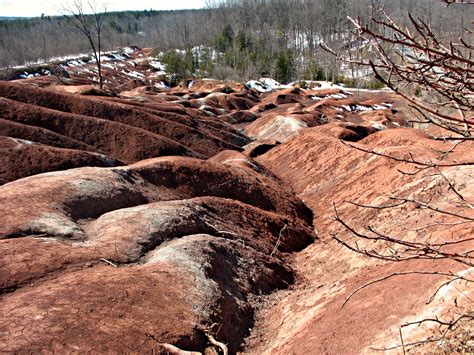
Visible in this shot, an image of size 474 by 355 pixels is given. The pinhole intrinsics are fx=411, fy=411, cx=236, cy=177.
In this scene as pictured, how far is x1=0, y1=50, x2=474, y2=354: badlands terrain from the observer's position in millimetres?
7422

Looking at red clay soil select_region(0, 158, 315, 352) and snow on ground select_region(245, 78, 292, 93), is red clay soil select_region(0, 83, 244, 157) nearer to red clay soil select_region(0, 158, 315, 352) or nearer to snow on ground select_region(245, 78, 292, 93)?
red clay soil select_region(0, 158, 315, 352)

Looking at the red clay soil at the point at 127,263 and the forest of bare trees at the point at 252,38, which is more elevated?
the forest of bare trees at the point at 252,38

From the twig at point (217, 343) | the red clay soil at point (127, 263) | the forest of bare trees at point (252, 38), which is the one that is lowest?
the twig at point (217, 343)

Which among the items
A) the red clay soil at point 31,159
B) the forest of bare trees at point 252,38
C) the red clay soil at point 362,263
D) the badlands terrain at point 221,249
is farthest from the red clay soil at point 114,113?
the forest of bare trees at point 252,38

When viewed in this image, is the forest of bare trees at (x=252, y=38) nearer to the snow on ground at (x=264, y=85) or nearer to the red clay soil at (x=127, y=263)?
the snow on ground at (x=264, y=85)

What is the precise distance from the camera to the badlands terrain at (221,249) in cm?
742

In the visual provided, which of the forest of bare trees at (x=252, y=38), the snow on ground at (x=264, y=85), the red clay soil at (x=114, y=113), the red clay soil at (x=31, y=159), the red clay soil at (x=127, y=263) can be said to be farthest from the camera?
the forest of bare trees at (x=252, y=38)

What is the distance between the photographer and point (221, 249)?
12.4m

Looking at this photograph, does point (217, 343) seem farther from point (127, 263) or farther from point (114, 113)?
point (114, 113)

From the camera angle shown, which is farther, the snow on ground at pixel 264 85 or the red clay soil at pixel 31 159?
the snow on ground at pixel 264 85

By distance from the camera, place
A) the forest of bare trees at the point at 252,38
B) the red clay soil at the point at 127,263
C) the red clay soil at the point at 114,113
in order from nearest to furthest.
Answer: the red clay soil at the point at 127,263 → the red clay soil at the point at 114,113 → the forest of bare trees at the point at 252,38

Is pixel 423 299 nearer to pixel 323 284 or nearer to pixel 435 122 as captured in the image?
pixel 323 284

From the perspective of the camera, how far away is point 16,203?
470 inches

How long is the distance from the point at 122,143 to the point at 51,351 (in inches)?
890
